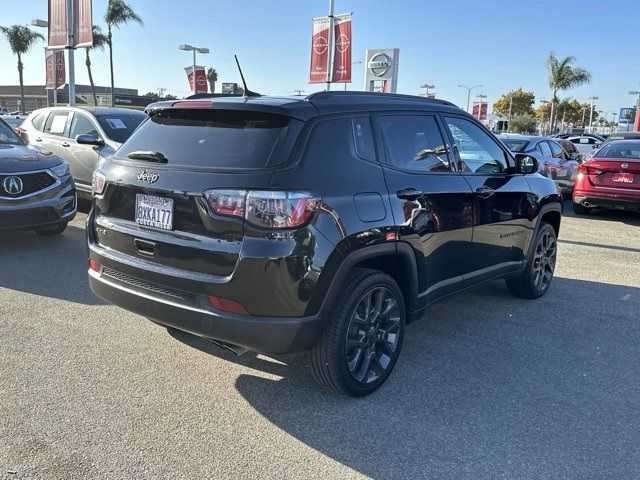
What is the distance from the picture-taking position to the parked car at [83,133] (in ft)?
29.2

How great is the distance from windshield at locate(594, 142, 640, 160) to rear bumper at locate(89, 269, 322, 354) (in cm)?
930

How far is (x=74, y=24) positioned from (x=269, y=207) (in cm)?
1260

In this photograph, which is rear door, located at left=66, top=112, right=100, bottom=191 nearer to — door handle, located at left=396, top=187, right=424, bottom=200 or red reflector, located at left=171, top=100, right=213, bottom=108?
red reflector, located at left=171, top=100, right=213, bottom=108

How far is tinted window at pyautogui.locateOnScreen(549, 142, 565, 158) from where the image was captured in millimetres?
12805

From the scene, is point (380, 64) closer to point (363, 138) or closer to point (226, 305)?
point (363, 138)

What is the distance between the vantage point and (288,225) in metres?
2.95

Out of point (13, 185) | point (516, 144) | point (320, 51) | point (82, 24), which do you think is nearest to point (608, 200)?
point (516, 144)

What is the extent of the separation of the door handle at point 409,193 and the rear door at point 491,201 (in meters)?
0.77

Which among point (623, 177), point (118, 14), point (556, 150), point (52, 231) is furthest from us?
point (118, 14)

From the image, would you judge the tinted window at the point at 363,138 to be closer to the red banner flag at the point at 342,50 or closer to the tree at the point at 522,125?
the red banner flag at the point at 342,50

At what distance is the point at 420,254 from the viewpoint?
3.82 metres

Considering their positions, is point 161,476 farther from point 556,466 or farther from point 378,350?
point 556,466

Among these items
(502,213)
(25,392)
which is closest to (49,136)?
(25,392)

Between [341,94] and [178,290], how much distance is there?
5.34 ft
